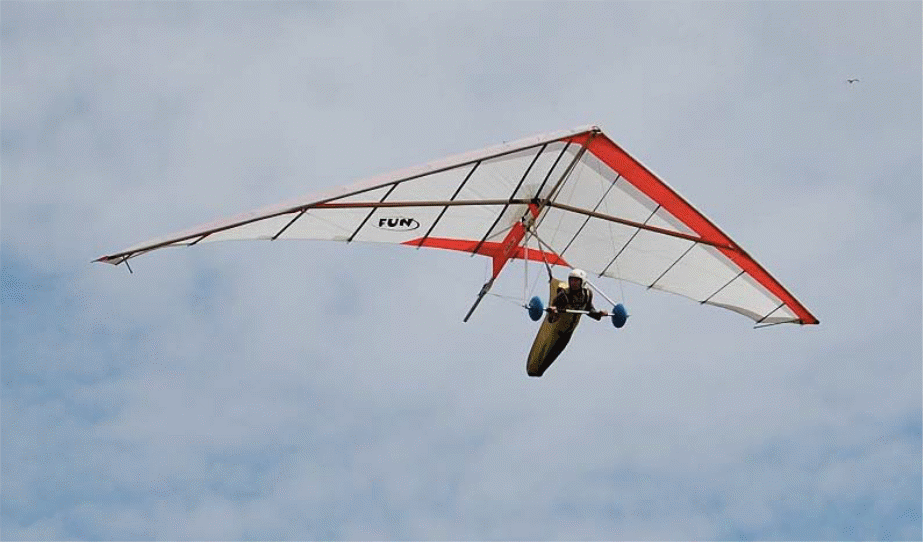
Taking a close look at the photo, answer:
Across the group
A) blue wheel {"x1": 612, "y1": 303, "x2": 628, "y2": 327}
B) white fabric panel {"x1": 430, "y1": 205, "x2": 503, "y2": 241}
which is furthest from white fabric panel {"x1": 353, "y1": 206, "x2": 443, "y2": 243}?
blue wheel {"x1": 612, "y1": 303, "x2": 628, "y2": 327}

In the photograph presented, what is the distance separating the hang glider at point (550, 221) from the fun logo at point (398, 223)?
26 mm

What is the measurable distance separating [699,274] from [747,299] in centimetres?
123

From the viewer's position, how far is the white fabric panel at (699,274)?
106ft

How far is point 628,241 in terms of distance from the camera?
1268 inches

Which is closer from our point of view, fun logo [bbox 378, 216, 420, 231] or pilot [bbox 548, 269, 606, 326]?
pilot [bbox 548, 269, 606, 326]

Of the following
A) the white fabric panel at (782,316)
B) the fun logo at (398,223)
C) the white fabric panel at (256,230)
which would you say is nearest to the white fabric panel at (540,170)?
the fun logo at (398,223)

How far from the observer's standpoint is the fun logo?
29.5 metres

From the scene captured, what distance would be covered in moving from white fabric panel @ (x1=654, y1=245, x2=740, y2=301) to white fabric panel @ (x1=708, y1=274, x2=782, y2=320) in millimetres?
203

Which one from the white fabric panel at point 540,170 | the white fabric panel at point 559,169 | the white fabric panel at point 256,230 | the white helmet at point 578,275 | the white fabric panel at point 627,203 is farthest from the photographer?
the white fabric panel at point 627,203

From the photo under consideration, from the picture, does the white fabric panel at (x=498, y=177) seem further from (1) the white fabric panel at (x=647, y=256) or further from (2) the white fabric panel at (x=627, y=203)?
(1) the white fabric panel at (x=647, y=256)

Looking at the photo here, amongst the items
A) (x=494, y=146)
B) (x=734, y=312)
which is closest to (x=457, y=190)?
(x=494, y=146)

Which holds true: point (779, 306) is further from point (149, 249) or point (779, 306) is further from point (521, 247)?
point (149, 249)

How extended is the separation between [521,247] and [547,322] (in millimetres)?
3433

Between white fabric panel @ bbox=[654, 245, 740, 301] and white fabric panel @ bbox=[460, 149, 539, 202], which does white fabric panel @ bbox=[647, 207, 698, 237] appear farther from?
white fabric panel @ bbox=[460, 149, 539, 202]
